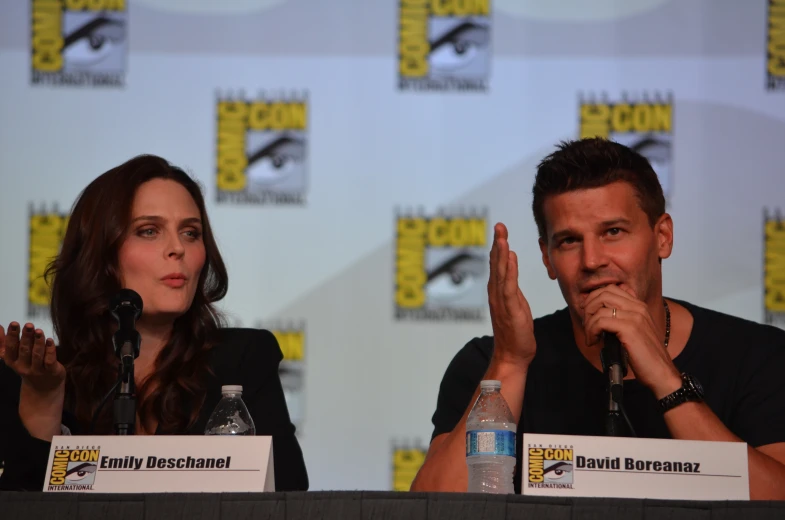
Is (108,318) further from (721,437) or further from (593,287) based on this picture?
(721,437)

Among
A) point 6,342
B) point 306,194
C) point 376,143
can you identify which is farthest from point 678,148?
point 6,342

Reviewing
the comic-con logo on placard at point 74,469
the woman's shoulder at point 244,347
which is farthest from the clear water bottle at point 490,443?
the woman's shoulder at point 244,347

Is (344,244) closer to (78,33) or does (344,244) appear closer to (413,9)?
(413,9)

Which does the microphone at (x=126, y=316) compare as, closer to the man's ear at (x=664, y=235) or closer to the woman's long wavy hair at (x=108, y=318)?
the woman's long wavy hair at (x=108, y=318)

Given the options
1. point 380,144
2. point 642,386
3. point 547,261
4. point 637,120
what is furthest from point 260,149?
point 642,386

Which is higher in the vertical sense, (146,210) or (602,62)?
(602,62)

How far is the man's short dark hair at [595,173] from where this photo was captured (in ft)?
7.28

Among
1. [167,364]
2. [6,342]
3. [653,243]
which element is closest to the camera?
[6,342]

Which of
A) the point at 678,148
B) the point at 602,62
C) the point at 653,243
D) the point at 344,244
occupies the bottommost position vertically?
the point at 653,243

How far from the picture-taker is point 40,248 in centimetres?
353

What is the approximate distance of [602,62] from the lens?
3545mm

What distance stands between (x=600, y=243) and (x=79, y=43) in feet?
7.55

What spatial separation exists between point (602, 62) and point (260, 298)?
1.46m

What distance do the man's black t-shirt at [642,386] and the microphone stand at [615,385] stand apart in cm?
24
